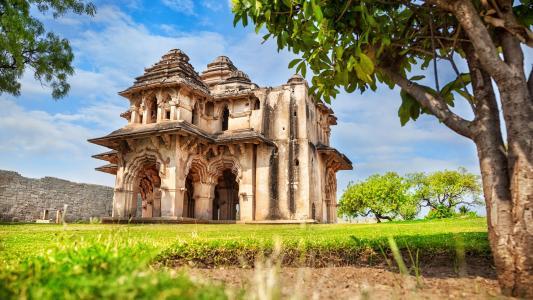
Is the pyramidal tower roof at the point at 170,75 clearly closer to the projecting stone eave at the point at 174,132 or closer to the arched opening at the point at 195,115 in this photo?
the arched opening at the point at 195,115

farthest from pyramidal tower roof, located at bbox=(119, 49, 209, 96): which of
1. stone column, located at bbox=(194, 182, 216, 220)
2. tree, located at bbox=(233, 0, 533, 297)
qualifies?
tree, located at bbox=(233, 0, 533, 297)

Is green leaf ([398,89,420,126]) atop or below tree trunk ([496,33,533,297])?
atop

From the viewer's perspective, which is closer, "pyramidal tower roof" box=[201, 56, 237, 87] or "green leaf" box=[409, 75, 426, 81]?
"green leaf" box=[409, 75, 426, 81]

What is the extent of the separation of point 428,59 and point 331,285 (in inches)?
123

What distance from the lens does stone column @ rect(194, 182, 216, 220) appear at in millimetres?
21047

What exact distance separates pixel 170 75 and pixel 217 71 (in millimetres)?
7592

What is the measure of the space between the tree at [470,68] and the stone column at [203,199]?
16987mm

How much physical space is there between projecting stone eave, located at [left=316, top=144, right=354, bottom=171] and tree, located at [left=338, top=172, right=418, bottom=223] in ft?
42.3

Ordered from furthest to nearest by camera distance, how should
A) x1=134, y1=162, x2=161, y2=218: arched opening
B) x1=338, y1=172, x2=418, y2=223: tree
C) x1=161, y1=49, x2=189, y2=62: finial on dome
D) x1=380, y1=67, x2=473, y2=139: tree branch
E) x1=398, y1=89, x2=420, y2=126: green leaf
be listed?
1. x1=338, y1=172, x2=418, y2=223: tree
2. x1=134, y1=162, x2=161, y2=218: arched opening
3. x1=161, y1=49, x2=189, y2=62: finial on dome
4. x1=398, y1=89, x2=420, y2=126: green leaf
5. x1=380, y1=67, x2=473, y2=139: tree branch

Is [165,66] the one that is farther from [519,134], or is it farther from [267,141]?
[519,134]

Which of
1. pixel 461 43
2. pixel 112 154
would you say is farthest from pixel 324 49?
pixel 112 154

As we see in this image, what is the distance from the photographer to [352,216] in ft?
135

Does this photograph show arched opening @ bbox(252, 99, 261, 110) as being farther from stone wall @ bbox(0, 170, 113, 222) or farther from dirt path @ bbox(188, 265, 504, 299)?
dirt path @ bbox(188, 265, 504, 299)

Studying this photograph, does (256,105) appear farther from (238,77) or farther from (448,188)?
(448,188)
